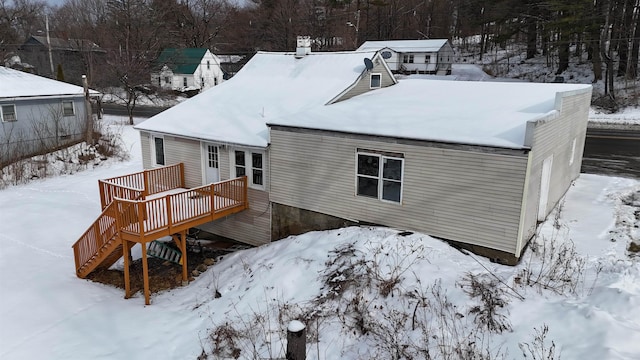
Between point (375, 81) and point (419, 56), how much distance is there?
140 ft

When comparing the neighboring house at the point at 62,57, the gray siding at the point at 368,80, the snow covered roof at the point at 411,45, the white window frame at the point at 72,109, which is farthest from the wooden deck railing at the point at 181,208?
Result: the neighboring house at the point at 62,57

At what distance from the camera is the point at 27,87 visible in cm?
2550

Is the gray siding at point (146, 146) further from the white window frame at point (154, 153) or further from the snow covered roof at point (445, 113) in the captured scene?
the snow covered roof at point (445, 113)

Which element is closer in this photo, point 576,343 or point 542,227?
point 576,343

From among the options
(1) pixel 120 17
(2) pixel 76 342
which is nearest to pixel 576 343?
(2) pixel 76 342

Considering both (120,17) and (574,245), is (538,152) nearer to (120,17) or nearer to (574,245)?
(574,245)

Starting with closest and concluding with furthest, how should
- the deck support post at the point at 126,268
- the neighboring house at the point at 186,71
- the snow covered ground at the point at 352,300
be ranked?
1. the snow covered ground at the point at 352,300
2. the deck support post at the point at 126,268
3. the neighboring house at the point at 186,71

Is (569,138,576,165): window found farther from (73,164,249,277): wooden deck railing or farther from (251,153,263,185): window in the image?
(73,164,249,277): wooden deck railing

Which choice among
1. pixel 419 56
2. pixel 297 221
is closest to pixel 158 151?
pixel 297 221

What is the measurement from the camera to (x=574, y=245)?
420 inches

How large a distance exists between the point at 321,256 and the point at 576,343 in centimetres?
568

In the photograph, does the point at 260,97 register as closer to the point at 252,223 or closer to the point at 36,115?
the point at 252,223

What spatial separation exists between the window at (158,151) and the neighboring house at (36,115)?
12035 millimetres

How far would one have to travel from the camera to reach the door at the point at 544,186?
11578 mm
